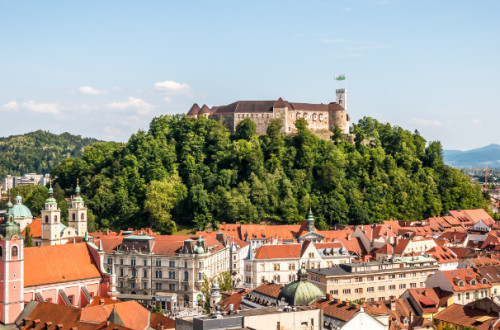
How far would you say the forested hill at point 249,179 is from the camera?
105 m

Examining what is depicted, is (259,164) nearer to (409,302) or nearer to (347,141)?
(347,141)

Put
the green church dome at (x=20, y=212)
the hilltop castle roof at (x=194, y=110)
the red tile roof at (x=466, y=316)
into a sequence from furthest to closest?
the hilltop castle roof at (x=194, y=110) < the green church dome at (x=20, y=212) < the red tile roof at (x=466, y=316)

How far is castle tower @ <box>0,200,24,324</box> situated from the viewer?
170ft

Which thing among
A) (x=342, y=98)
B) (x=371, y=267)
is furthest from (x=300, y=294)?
(x=342, y=98)

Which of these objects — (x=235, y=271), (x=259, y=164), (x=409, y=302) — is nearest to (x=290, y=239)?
(x=235, y=271)

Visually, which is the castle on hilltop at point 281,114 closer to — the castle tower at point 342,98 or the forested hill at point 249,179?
the forested hill at point 249,179

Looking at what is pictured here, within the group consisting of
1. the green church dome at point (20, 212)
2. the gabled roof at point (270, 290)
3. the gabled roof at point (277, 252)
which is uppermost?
the green church dome at point (20, 212)

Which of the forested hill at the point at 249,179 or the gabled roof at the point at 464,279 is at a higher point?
the forested hill at the point at 249,179

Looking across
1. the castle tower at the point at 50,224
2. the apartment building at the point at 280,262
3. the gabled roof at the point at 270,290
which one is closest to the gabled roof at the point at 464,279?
the gabled roof at the point at 270,290

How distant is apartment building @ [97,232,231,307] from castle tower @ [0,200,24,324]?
16.6 m

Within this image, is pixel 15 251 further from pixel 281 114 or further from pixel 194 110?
pixel 194 110

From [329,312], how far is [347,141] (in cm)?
8003

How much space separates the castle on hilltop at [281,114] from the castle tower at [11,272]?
68172 millimetres

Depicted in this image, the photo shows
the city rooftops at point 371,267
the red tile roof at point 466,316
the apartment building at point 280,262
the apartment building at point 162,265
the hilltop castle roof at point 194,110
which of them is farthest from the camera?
the hilltop castle roof at point 194,110
